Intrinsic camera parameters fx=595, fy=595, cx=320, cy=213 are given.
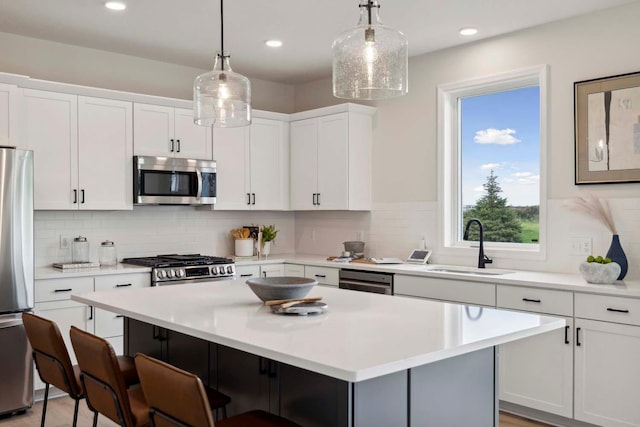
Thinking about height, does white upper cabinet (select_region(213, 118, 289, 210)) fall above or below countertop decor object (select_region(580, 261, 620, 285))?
above

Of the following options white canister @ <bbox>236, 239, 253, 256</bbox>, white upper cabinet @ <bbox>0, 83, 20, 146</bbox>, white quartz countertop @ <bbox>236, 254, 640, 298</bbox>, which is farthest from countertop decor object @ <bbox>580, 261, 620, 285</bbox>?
white upper cabinet @ <bbox>0, 83, 20, 146</bbox>

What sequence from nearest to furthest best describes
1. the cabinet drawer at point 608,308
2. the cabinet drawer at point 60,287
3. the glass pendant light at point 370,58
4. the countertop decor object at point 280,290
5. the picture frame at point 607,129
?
the glass pendant light at point 370,58 < the countertop decor object at point 280,290 < the cabinet drawer at point 608,308 < the picture frame at point 607,129 < the cabinet drawer at point 60,287

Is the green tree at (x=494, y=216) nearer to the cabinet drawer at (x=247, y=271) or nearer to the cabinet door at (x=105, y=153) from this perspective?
the cabinet drawer at (x=247, y=271)

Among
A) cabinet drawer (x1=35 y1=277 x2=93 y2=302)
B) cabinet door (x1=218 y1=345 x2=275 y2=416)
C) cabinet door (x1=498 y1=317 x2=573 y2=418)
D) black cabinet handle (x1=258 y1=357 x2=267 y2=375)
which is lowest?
cabinet door (x1=498 y1=317 x2=573 y2=418)

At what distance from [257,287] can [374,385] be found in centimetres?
94

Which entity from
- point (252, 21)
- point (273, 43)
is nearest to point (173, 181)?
point (273, 43)

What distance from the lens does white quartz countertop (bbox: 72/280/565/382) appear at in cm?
179

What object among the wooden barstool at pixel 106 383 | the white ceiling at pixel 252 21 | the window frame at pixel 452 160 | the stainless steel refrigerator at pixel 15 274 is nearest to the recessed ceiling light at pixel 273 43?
the white ceiling at pixel 252 21

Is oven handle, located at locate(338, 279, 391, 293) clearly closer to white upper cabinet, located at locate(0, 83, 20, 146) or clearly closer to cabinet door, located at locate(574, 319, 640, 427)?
cabinet door, located at locate(574, 319, 640, 427)

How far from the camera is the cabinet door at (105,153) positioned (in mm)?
4641

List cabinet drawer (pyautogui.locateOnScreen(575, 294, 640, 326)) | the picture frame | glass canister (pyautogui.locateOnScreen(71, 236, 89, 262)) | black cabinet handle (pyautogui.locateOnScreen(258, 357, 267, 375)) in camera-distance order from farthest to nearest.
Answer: glass canister (pyautogui.locateOnScreen(71, 236, 89, 262)) → the picture frame → cabinet drawer (pyautogui.locateOnScreen(575, 294, 640, 326)) → black cabinet handle (pyautogui.locateOnScreen(258, 357, 267, 375))

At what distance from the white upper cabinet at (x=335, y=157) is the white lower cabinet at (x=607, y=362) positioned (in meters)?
2.44

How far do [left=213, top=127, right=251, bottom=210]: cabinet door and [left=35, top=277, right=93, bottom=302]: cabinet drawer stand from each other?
4.79ft

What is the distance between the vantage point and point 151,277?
4684 millimetres
